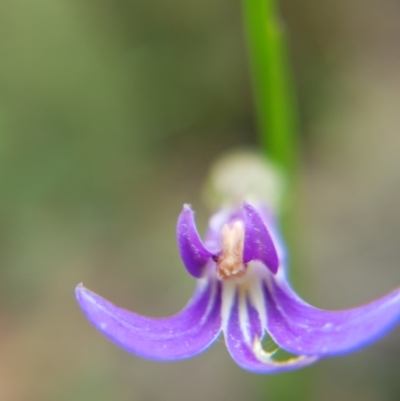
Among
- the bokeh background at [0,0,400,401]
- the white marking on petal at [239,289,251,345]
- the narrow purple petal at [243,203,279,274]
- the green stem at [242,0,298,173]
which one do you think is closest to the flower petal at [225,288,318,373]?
the white marking on petal at [239,289,251,345]

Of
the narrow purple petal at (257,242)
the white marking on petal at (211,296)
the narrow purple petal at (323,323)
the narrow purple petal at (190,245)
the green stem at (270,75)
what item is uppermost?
the green stem at (270,75)

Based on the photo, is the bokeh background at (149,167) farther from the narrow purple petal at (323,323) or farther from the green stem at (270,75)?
the narrow purple petal at (323,323)

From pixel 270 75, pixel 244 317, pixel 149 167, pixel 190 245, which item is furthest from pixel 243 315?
pixel 149 167

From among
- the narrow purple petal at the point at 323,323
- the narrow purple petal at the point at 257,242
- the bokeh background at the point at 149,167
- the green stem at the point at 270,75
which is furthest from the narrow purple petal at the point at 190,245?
the bokeh background at the point at 149,167

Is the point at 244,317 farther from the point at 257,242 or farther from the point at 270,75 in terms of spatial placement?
the point at 270,75

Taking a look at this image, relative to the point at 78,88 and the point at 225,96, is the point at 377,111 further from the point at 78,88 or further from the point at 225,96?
the point at 78,88

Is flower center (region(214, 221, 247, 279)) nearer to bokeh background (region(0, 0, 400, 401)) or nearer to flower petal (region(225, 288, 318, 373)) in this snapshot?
flower petal (region(225, 288, 318, 373))
